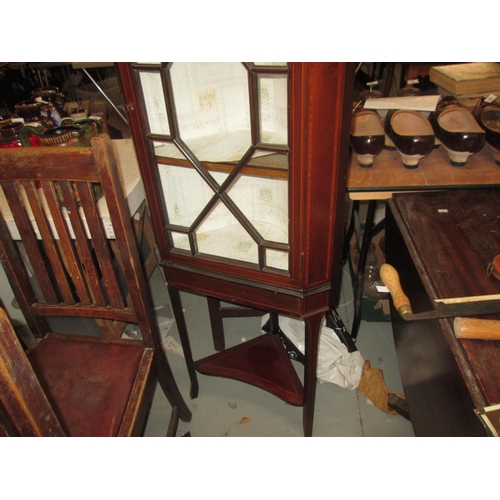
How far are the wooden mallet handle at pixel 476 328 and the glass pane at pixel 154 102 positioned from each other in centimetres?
73

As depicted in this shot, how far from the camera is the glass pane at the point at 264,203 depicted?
905 millimetres

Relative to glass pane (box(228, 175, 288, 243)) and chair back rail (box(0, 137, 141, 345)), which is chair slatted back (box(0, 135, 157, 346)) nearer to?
chair back rail (box(0, 137, 141, 345))

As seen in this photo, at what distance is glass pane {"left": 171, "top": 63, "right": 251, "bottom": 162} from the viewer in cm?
83

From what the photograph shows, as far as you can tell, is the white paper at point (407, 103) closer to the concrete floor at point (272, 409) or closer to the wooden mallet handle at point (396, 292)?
the wooden mallet handle at point (396, 292)

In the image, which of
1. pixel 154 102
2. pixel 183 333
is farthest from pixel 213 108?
pixel 183 333

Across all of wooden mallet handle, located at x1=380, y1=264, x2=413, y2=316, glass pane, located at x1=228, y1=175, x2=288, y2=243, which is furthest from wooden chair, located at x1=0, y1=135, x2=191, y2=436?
wooden mallet handle, located at x1=380, y1=264, x2=413, y2=316

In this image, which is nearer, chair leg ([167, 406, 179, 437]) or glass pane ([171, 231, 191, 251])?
glass pane ([171, 231, 191, 251])

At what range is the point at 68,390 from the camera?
103 cm

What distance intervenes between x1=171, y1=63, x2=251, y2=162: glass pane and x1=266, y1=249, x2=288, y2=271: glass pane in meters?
0.25

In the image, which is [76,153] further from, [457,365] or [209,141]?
[457,365]

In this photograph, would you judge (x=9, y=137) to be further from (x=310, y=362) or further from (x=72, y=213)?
(x=310, y=362)

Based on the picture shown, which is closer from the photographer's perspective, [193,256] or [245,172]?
[245,172]

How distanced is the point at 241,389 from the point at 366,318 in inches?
26.8
